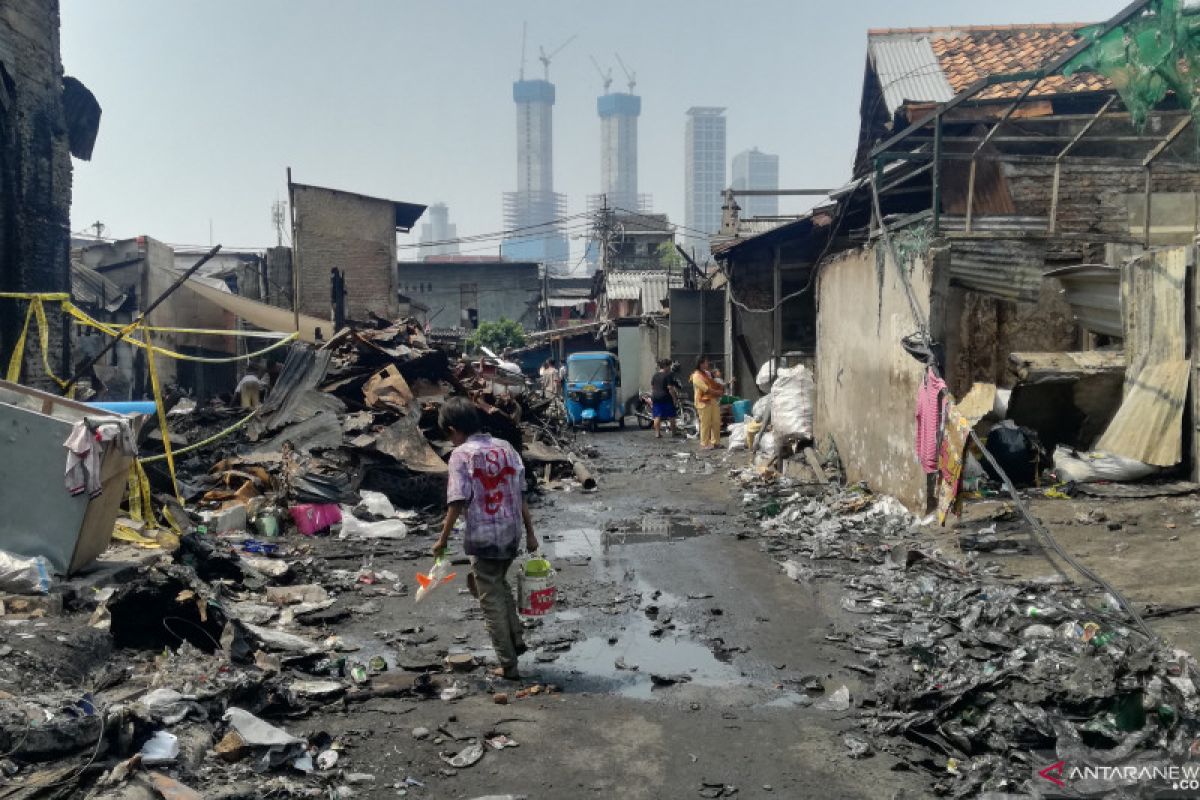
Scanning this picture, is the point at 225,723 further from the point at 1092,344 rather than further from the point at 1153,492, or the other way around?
the point at 1092,344

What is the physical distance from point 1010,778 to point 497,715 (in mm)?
2377

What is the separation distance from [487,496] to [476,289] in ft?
157

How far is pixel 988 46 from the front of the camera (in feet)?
57.3

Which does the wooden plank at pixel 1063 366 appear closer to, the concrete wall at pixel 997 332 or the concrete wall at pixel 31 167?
the concrete wall at pixel 997 332

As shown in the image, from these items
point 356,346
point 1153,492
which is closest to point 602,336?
point 356,346

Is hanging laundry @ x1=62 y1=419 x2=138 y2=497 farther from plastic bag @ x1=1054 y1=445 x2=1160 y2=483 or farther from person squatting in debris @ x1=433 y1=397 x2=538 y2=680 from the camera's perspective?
plastic bag @ x1=1054 y1=445 x2=1160 y2=483

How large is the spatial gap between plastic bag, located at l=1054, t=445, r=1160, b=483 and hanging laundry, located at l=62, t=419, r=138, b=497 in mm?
7889

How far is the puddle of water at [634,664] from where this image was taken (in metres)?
5.21

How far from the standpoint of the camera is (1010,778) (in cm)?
378

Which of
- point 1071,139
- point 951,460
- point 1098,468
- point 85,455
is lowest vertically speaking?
point 1098,468

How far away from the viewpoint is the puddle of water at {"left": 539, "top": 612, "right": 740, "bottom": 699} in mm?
5215

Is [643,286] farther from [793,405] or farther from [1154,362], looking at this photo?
[1154,362]

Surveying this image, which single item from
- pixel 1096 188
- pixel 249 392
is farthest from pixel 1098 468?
pixel 249 392

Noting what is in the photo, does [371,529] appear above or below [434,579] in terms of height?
below
